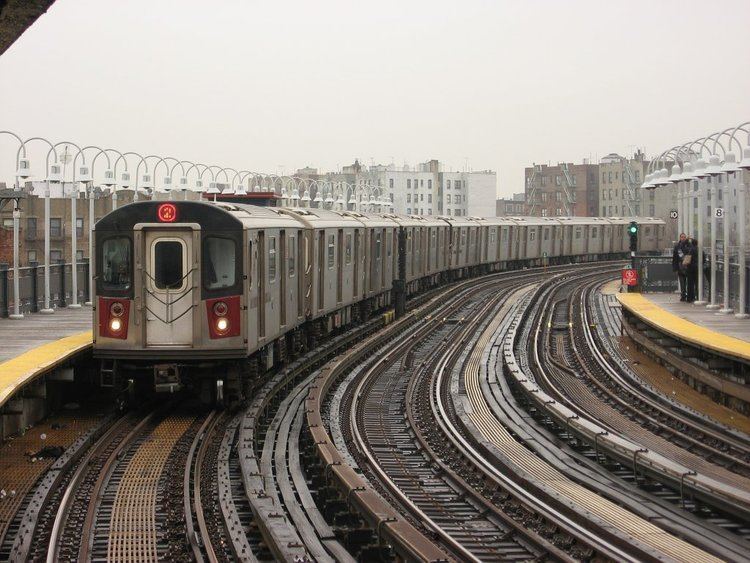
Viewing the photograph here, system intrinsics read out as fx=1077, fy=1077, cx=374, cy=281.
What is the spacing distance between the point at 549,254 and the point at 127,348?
1832 inches

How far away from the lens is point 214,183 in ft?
120

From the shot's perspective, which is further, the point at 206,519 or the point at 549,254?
the point at 549,254

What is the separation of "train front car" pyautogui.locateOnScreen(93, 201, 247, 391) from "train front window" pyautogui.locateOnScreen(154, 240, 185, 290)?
1 centimetres

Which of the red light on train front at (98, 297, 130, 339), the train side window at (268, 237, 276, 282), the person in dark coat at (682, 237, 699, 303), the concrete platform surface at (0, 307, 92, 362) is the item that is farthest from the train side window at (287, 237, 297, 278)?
the person in dark coat at (682, 237, 699, 303)

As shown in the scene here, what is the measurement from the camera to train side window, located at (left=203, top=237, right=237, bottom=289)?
44.9 ft

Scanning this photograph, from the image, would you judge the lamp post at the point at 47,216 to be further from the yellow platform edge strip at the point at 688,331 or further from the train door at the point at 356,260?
the yellow platform edge strip at the point at 688,331

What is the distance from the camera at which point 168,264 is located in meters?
13.7

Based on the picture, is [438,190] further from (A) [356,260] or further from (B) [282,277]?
(B) [282,277]

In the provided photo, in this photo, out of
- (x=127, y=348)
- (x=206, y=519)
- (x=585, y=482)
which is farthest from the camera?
(x=127, y=348)

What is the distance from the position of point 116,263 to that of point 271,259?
8.32 feet

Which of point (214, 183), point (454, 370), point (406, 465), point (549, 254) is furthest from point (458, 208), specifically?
point (406, 465)

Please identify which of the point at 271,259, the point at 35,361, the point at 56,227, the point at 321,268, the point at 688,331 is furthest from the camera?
the point at 56,227

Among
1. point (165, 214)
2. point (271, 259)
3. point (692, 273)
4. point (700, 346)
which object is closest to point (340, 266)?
point (271, 259)

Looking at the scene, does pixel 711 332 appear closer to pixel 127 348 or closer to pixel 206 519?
pixel 127 348
